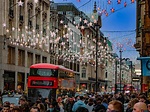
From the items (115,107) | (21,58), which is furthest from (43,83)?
(115,107)

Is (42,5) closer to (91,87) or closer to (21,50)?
(21,50)

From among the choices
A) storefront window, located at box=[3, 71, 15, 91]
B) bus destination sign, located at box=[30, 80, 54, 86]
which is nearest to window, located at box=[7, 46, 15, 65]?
storefront window, located at box=[3, 71, 15, 91]

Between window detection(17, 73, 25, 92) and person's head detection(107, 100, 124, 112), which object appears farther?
window detection(17, 73, 25, 92)

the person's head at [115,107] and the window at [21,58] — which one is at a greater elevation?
the window at [21,58]

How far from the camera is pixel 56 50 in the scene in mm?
76125

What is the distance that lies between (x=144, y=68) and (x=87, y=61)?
80940 mm

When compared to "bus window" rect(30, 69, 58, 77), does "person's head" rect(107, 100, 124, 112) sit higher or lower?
lower

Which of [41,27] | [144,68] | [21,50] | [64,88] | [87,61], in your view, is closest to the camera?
[144,68]

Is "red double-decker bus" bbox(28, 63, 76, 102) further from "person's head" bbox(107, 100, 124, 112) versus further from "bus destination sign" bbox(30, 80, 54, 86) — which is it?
"person's head" bbox(107, 100, 124, 112)

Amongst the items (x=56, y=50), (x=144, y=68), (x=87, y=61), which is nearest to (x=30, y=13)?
(x=56, y=50)

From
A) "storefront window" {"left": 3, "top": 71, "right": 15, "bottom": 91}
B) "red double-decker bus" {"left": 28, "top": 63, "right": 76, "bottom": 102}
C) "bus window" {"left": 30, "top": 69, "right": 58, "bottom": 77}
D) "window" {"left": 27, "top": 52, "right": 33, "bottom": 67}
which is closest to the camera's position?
"red double-decker bus" {"left": 28, "top": 63, "right": 76, "bottom": 102}

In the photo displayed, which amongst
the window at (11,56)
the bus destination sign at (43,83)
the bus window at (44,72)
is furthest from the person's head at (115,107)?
the window at (11,56)

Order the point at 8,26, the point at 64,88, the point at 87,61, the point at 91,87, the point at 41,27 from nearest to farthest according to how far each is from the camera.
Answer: the point at 64,88 < the point at 8,26 < the point at 41,27 < the point at 87,61 < the point at 91,87

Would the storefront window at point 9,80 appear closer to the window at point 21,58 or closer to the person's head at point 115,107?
the window at point 21,58
